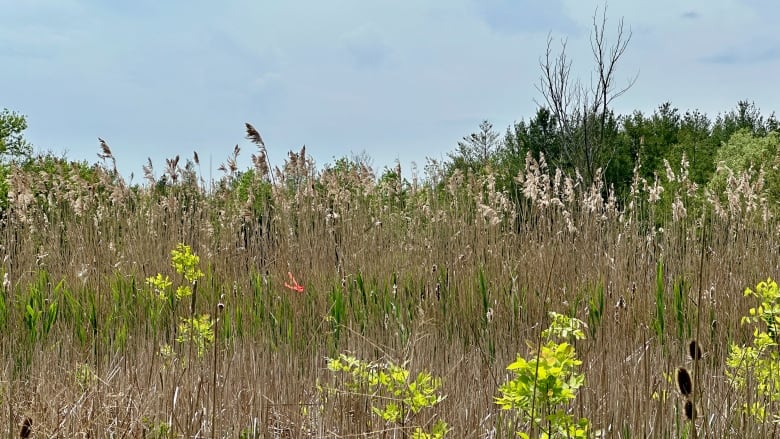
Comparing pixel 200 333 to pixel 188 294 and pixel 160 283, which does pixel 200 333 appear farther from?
pixel 188 294

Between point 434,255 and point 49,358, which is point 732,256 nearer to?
point 434,255

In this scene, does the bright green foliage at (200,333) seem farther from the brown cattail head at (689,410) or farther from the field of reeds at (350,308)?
the brown cattail head at (689,410)

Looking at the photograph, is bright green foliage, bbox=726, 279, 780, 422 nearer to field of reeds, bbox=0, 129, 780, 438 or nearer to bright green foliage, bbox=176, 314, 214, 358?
field of reeds, bbox=0, 129, 780, 438

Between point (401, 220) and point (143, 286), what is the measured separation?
2.23 meters

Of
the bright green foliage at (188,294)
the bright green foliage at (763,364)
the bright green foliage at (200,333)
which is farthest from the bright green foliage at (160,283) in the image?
the bright green foliage at (763,364)

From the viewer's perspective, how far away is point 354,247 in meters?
5.38

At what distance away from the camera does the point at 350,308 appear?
4809mm

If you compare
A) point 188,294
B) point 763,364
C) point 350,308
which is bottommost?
point 763,364

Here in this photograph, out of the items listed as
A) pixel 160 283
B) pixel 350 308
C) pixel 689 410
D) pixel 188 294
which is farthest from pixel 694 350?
pixel 350 308

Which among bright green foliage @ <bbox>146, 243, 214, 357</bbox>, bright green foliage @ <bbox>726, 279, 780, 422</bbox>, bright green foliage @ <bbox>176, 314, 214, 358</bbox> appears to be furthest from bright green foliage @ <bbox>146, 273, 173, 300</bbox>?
bright green foliage @ <bbox>726, 279, 780, 422</bbox>

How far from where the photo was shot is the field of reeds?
2.59 metres

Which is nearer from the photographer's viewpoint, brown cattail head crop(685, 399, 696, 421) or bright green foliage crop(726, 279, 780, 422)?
brown cattail head crop(685, 399, 696, 421)

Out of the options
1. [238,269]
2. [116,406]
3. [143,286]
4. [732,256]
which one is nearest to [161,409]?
[116,406]

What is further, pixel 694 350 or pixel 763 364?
pixel 763 364
